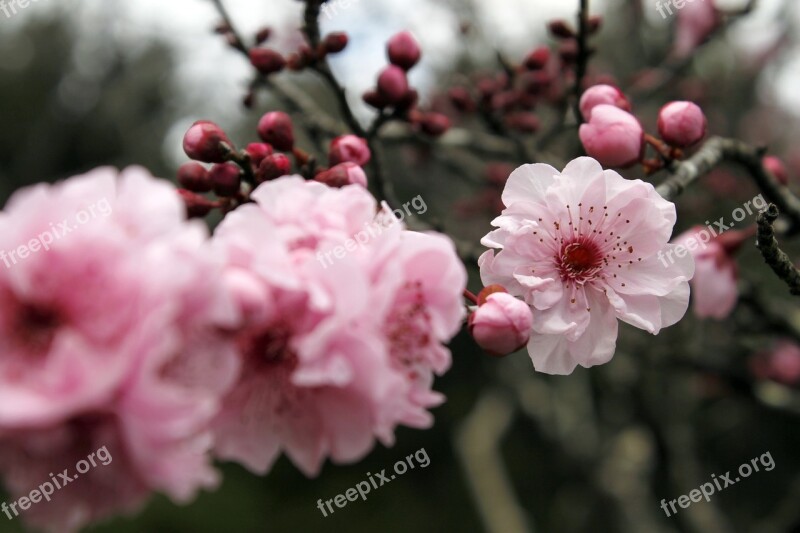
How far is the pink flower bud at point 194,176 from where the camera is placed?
1.27 metres

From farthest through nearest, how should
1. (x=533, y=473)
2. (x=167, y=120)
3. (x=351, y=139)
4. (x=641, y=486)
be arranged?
(x=167, y=120)
(x=533, y=473)
(x=641, y=486)
(x=351, y=139)

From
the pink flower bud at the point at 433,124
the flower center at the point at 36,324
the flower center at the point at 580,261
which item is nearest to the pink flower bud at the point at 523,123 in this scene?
the pink flower bud at the point at 433,124

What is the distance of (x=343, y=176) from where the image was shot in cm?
121

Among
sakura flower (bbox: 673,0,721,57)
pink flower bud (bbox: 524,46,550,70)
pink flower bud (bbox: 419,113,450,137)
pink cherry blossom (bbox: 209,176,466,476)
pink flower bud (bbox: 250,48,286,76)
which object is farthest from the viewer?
sakura flower (bbox: 673,0,721,57)

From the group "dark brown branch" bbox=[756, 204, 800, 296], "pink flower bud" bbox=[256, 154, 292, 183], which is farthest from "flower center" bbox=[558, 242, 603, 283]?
"pink flower bud" bbox=[256, 154, 292, 183]

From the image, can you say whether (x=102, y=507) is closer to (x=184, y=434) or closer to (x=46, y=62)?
(x=184, y=434)

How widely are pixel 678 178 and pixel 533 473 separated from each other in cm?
843

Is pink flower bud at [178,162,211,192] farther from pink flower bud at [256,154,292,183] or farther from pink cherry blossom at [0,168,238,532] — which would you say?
pink cherry blossom at [0,168,238,532]

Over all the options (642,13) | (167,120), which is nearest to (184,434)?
(642,13)

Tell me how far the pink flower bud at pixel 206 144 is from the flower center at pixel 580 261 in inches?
29.8

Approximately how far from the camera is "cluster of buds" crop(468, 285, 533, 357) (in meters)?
1.07

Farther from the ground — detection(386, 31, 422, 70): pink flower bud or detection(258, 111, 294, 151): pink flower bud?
→ detection(258, 111, 294, 151): pink flower bud

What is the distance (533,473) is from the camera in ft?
29.9

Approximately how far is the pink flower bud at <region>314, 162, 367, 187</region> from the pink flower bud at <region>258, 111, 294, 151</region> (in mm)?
230
